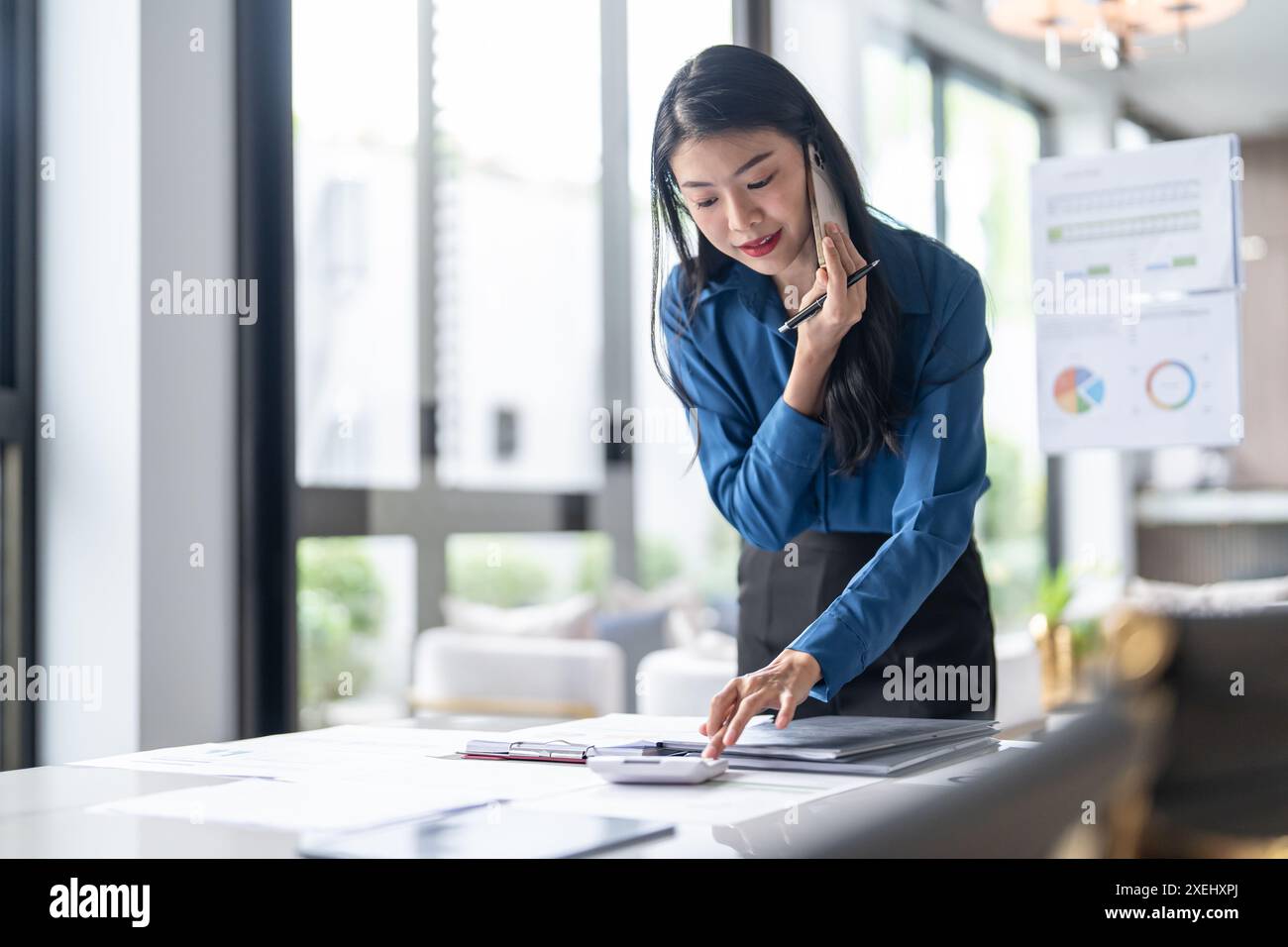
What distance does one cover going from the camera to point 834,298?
152 centimetres

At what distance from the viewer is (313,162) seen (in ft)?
11.8

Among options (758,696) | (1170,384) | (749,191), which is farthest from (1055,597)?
(758,696)

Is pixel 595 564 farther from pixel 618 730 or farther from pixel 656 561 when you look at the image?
pixel 618 730

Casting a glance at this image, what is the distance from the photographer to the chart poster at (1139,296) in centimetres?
258

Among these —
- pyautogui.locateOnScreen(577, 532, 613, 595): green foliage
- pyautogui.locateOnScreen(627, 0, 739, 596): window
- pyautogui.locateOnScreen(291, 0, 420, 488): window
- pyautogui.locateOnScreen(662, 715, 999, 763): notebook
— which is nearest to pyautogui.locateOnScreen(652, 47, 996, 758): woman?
pyautogui.locateOnScreen(662, 715, 999, 763): notebook

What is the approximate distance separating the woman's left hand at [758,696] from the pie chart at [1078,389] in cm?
173

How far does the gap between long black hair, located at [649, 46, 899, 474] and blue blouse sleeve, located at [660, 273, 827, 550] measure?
5cm

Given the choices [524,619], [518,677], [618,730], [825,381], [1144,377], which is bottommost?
[518,677]

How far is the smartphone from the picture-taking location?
1.61 metres

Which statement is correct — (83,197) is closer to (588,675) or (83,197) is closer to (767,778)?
(588,675)

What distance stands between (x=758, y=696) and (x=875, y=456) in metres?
0.51

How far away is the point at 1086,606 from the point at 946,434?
15.4ft

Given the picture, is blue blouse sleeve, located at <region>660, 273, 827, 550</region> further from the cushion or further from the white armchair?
the cushion
